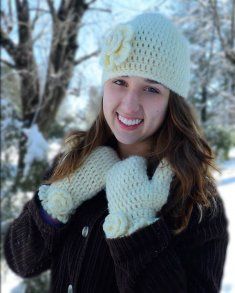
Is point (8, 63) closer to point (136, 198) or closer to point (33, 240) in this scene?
point (33, 240)

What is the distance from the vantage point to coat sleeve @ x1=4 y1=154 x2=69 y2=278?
137cm

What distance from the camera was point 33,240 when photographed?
1.40 meters

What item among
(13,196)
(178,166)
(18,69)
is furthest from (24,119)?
(178,166)

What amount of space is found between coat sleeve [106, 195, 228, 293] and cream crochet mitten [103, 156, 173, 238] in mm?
33

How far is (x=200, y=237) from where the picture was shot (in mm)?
1203

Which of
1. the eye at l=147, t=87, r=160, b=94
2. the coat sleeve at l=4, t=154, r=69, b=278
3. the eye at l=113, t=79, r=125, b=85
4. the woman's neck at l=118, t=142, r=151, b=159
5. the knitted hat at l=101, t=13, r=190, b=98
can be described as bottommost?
the coat sleeve at l=4, t=154, r=69, b=278

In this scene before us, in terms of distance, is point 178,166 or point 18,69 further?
point 18,69

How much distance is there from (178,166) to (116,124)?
25cm

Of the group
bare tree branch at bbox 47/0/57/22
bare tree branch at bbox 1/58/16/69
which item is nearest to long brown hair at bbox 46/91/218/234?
bare tree branch at bbox 47/0/57/22

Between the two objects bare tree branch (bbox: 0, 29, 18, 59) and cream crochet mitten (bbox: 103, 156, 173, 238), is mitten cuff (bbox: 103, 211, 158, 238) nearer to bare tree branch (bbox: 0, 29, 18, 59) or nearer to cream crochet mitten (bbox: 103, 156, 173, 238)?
cream crochet mitten (bbox: 103, 156, 173, 238)

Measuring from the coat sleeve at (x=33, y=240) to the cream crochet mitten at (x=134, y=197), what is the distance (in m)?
0.23

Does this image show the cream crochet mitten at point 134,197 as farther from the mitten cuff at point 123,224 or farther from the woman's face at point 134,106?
the woman's face at point 134,106

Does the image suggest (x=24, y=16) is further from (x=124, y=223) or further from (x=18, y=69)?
(x=124, y=223)

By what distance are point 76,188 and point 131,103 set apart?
344 mm
